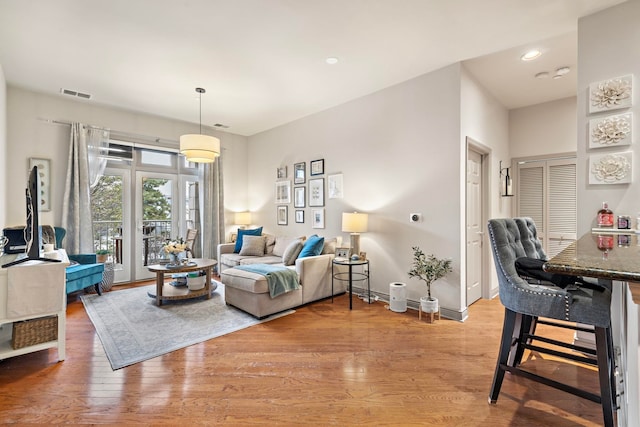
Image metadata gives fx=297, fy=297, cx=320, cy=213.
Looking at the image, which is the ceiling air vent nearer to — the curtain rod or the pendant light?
the curtain rod

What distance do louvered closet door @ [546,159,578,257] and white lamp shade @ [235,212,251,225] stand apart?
5.26 meters

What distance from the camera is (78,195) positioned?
14.4 feet

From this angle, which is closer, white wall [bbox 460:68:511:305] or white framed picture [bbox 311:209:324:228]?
white wall [bbox 460:68:511:305]

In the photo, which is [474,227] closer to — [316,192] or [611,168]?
[611,168]

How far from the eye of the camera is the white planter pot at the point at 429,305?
329 cm

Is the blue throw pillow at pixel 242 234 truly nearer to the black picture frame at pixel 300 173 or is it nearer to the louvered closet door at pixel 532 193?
the black picture frame at pixel 300 173

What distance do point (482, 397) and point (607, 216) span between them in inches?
69.9

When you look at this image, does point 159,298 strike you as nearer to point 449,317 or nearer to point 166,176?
point 166,176

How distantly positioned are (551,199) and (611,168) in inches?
85.1

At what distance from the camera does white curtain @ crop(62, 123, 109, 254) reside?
171 inches

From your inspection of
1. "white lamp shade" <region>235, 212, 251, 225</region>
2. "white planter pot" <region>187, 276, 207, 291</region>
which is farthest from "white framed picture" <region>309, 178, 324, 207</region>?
"white planter pot" <region>187, 276, 207, 291</region>

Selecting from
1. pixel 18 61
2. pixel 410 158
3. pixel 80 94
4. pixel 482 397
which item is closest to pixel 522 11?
pixel 410 158

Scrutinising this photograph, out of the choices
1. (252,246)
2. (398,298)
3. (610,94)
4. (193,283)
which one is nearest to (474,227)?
(398,298)

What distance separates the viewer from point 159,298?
148 inches
